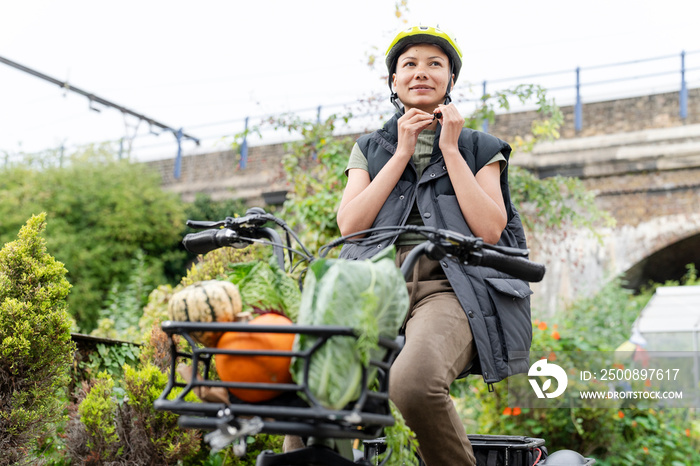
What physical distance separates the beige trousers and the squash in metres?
0.72

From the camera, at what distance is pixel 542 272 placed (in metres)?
1.62

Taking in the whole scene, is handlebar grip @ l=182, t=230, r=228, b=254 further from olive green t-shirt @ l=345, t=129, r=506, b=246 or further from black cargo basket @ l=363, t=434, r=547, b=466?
black cargo basket @ l=363, t=434, r=547, b=466

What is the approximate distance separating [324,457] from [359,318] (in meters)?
0.40

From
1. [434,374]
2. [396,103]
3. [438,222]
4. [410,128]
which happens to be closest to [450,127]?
[410,128]

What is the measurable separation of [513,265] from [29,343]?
192cm

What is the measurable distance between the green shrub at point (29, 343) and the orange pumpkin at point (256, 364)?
1.63m

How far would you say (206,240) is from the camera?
1936 millimetres

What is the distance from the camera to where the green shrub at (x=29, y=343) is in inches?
96.5

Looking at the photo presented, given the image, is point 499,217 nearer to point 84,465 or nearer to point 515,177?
point 84,465

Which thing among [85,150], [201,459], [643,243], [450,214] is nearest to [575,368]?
[201,459]

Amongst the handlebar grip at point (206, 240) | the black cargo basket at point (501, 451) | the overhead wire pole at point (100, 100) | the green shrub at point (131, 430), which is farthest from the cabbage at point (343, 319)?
the overhead wire pole at point (100, 100)

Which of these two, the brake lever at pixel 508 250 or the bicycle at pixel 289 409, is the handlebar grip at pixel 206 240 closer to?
the bicycle at pixel 289 409

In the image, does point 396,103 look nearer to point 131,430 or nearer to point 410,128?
point 410,128

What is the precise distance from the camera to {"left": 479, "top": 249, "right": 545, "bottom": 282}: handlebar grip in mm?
1559
